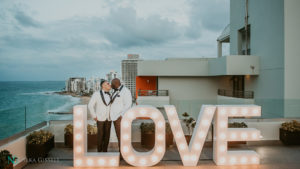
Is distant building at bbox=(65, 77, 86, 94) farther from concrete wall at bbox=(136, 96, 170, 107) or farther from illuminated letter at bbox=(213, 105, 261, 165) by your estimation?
illuminated letter at bbox=(213, 105, 261, 165)

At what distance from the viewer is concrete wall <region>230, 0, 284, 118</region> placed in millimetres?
9961

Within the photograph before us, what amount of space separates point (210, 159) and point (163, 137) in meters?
1.20

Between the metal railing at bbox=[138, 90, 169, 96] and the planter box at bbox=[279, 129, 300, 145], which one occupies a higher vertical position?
the metal railing at bbox=[138, 90, 169, 96]

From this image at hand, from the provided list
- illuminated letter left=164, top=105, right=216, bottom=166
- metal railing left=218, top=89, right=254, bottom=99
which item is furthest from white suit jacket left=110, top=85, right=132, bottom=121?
metal railing left=218, top=89, right=254, bottom=99

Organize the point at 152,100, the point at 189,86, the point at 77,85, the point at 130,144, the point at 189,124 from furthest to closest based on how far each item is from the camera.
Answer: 1. the point at 77,85
2. the point at 189,86
3. the point at 152,100
4. the point at 189,124
5. the point at 130,144

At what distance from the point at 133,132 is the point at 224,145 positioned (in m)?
2.19

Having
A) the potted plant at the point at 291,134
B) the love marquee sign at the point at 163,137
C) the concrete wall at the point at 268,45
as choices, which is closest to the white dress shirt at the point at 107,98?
the love marquee sign at the point at 163,137

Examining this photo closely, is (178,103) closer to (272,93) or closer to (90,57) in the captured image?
(272,93)

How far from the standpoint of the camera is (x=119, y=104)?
4.04 metres

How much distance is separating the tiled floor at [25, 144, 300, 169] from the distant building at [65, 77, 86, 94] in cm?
7418

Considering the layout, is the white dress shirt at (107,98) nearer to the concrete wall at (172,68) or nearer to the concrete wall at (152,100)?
the concrete wall at (152,100)

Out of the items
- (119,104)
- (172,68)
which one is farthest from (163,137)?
(172,68)

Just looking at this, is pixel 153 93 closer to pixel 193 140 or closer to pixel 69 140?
pixel 69 140

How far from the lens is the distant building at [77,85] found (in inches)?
3002
